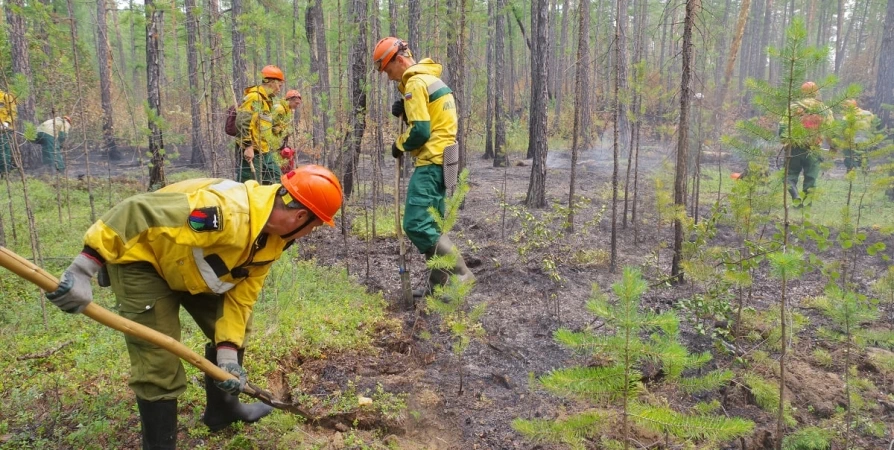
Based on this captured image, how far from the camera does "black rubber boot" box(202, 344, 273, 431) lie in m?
2.87

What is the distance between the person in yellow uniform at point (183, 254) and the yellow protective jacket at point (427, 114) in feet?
6.48

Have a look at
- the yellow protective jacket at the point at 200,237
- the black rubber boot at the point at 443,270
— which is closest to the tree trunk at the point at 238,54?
the black rubber boot at the point at 443,270

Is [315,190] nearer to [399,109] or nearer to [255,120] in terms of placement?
[399,109]

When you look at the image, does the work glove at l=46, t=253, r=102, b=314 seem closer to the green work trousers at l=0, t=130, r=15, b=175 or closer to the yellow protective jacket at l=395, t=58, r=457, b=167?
the yellow protective jacket at l=395, t=58, r=457, b=167

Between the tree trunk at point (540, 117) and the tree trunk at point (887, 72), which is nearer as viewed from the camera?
the tree trunk at point (540, 117)

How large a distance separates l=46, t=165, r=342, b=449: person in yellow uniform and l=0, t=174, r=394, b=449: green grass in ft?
1.77

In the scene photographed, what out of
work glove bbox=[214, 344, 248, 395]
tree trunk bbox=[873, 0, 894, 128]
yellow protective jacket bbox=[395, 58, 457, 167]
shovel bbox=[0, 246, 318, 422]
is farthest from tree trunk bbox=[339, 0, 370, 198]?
tree trunk bbox=[873, 0, 894, 128]

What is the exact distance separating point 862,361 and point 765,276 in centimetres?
198

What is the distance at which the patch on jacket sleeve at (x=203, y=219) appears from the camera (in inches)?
89.2

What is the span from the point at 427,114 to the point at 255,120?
2567mm

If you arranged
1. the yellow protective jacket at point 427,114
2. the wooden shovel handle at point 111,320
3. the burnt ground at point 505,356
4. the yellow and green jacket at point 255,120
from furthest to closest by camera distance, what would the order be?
the yellow and green jacket at point 255,120 → the yellow protective jacket at point 427,114 → the burnt ground at point 505,356 → the wooden shovel handle at point 111,320

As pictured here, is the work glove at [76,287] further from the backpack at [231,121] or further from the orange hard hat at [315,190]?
the backpack at [231,121]

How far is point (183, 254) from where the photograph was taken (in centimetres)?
236

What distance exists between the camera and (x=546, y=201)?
9031 mm
